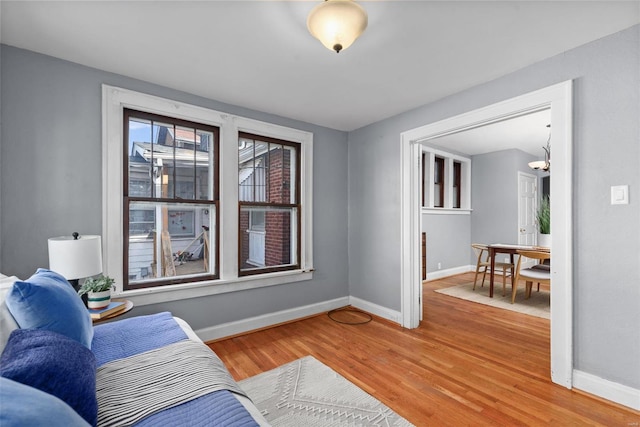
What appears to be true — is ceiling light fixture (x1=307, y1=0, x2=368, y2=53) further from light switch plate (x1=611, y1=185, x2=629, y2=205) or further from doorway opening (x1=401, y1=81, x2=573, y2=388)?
light switch plate (x1=611, y1=185, x2=629, y2=205)

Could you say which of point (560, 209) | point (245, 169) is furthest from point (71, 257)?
point (560, 209)

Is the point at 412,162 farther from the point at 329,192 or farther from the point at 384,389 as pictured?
the point at 384,389

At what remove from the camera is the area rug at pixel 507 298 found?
13.0 ft

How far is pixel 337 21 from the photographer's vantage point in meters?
→ 1.63

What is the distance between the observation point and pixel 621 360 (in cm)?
202

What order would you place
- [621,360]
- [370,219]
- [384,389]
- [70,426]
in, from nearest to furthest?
[70,426] → [621,360] → [384,389] → [370,219]

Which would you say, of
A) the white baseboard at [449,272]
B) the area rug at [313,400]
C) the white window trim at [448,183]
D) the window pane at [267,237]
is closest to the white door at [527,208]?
the white window trim at [448,183]

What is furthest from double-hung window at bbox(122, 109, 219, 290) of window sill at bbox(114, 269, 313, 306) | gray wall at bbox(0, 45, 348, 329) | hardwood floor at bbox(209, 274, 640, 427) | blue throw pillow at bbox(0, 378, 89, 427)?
blue throw pillow at bbox(0, 378, 89, 427)

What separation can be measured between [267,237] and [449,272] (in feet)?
14.1

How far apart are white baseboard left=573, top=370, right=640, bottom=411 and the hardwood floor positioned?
54 millimetres

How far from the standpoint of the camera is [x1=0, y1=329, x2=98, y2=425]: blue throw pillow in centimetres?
85

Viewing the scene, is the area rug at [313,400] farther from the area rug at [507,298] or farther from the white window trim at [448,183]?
the white window trim at [448,183]

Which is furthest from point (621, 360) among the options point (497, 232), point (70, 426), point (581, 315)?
point (497, 232)

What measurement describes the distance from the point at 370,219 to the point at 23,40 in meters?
3.60
